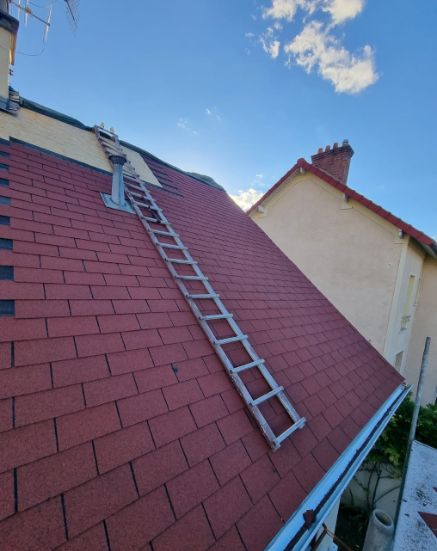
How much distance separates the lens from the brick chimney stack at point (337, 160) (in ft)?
28.0

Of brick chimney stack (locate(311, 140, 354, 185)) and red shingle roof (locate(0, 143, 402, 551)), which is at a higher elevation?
brick chimney stack (locate(311, 140, 354, 185))

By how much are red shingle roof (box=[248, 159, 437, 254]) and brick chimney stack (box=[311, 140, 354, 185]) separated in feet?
2.02

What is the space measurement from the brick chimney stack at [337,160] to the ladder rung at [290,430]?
8298 mm

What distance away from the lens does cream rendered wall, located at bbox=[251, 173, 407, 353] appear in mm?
7340

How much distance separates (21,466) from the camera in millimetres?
1104

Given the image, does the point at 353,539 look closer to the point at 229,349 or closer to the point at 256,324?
the point at 256,324

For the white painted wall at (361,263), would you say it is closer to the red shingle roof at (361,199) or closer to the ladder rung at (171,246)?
the red shingle roof at (361,199)

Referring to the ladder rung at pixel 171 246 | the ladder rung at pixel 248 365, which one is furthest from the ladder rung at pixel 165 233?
the ladder rung at pixel 248 365

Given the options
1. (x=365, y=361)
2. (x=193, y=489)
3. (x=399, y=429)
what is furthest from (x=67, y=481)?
(x=399, y=429)

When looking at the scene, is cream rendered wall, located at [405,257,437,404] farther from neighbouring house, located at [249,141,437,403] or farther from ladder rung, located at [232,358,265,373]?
ladder rung, located at [232,358,265,373]

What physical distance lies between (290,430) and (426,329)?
9700 millimetres

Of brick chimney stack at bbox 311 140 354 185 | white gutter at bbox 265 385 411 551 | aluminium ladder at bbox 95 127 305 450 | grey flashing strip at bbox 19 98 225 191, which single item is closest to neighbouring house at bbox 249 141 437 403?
brick chimney stack at bbox 311 140 354 185

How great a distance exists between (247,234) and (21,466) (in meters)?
4.87

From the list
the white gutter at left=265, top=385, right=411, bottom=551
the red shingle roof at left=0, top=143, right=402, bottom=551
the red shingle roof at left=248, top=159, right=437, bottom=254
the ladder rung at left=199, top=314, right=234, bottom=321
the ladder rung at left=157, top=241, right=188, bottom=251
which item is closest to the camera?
the red shingle roof at left=0, top=143, right=402, bottom=551
